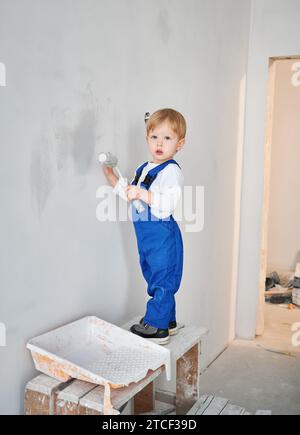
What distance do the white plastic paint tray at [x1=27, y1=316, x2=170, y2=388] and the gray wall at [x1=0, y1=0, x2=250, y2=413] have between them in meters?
0.06

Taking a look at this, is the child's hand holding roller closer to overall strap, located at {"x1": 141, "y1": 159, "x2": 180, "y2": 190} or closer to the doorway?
overall strap, located at {"x1": 141, "y1": 159, "x2": 180, "y2": 190}

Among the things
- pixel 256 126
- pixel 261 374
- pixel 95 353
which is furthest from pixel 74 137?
pixel 256 126

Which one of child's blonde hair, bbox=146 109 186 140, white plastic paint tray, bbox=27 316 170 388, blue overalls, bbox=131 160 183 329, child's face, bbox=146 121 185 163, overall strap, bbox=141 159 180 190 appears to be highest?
child's blonde hair, bbox=146 109 186 140

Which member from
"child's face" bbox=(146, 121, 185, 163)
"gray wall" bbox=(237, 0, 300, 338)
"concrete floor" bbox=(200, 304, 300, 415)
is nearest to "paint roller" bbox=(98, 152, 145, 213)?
"child's face" bbox=(146, 121, 185, 163)

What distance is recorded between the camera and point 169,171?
5.14 ft

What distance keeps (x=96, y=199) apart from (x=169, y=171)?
0.91ft

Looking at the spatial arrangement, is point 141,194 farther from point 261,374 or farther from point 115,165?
point 261,374

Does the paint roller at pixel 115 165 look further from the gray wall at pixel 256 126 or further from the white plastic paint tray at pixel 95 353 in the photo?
the gray wall at pixel 256 126

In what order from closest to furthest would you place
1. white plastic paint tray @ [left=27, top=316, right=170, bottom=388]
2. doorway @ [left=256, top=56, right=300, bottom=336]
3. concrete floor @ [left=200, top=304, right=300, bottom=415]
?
white plastic paint tray @ [left=27, top=316, right=170, bottom=388] → concrete floor @ [left=200, top=304, right=300, bottom=415] → doorway @ [left=256, top=56, right=300, bottom=336]

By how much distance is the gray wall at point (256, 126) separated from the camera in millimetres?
3109

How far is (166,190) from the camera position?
5.07 ft

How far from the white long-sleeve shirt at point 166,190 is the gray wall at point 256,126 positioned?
70.6 inches

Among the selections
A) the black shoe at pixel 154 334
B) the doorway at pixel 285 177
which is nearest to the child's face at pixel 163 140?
the black shoe at pixel 154 334

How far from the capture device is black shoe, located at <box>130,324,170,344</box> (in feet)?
5.19
